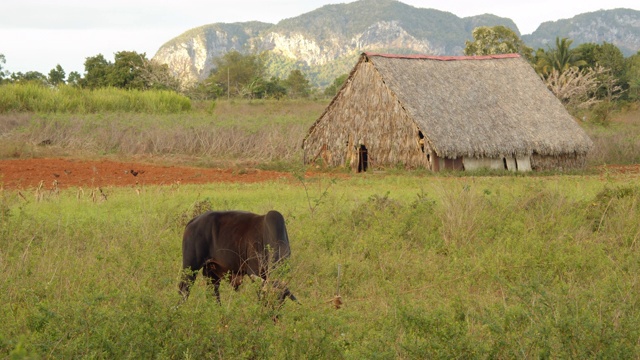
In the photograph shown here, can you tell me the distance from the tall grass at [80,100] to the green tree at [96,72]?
29.4 feet

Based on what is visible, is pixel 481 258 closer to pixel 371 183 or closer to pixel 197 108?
pixel 371 183

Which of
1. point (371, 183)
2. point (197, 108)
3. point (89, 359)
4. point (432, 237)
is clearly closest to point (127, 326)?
point (89, 359)

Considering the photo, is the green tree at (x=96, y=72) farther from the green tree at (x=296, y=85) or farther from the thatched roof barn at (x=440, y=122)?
the thatched roof barn at (x=440, y=122)

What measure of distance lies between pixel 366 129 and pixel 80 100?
464 inches

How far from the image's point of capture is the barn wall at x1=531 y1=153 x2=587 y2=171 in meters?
20.9

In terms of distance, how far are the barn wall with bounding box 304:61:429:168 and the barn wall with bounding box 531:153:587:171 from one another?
3654mm

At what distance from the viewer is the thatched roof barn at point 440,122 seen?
1925 cm

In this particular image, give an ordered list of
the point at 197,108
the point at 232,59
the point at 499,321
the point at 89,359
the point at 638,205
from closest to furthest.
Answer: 1. the point at 89,359
2. the point at 499,321
3. the point at 638,205
4. the point at 197,108
5. the point at 232,59

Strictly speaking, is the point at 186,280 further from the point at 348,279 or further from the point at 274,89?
the point at 274,89

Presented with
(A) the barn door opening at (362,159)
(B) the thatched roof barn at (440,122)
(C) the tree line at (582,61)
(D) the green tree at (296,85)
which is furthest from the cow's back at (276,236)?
(D) the green tree at (296,85)

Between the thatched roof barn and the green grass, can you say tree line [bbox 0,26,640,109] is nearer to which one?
the thatched roof barn

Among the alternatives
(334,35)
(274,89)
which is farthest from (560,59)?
(334,35)

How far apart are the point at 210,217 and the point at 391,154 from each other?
551 inches

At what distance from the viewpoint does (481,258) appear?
7988 mm
